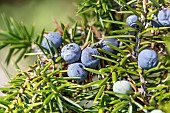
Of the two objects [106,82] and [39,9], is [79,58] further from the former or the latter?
[39,9]

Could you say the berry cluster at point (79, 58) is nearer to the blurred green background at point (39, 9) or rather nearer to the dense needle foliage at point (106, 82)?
the dense needle foliage at point (106, 82)

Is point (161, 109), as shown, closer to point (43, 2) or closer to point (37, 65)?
point (37, 65)

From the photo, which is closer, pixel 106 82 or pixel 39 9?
pixel 106 82

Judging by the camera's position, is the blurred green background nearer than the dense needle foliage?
No

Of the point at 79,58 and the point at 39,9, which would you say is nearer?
the point at 79,58

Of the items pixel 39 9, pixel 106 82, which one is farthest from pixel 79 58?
pixel 39 9

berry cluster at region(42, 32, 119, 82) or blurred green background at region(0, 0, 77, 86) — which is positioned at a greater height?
blurred green background at region(0, 0, 77, 86)

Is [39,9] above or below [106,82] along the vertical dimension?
above

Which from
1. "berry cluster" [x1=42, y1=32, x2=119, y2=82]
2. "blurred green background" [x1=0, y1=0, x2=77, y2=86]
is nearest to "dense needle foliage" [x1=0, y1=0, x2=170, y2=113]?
"berry cluster" [x1=42, y1=32, x2=119, y2=82]

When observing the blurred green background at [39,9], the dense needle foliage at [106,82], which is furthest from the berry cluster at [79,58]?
the blurred green background at [39,9]

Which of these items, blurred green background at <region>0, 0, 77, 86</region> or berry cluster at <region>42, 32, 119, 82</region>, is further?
blurred green background at <region>0, 0, 77, 86</region>

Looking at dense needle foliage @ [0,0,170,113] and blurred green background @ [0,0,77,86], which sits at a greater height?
blurred green background @ [0,0,77,86]

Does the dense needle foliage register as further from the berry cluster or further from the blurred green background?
the blurred green background
